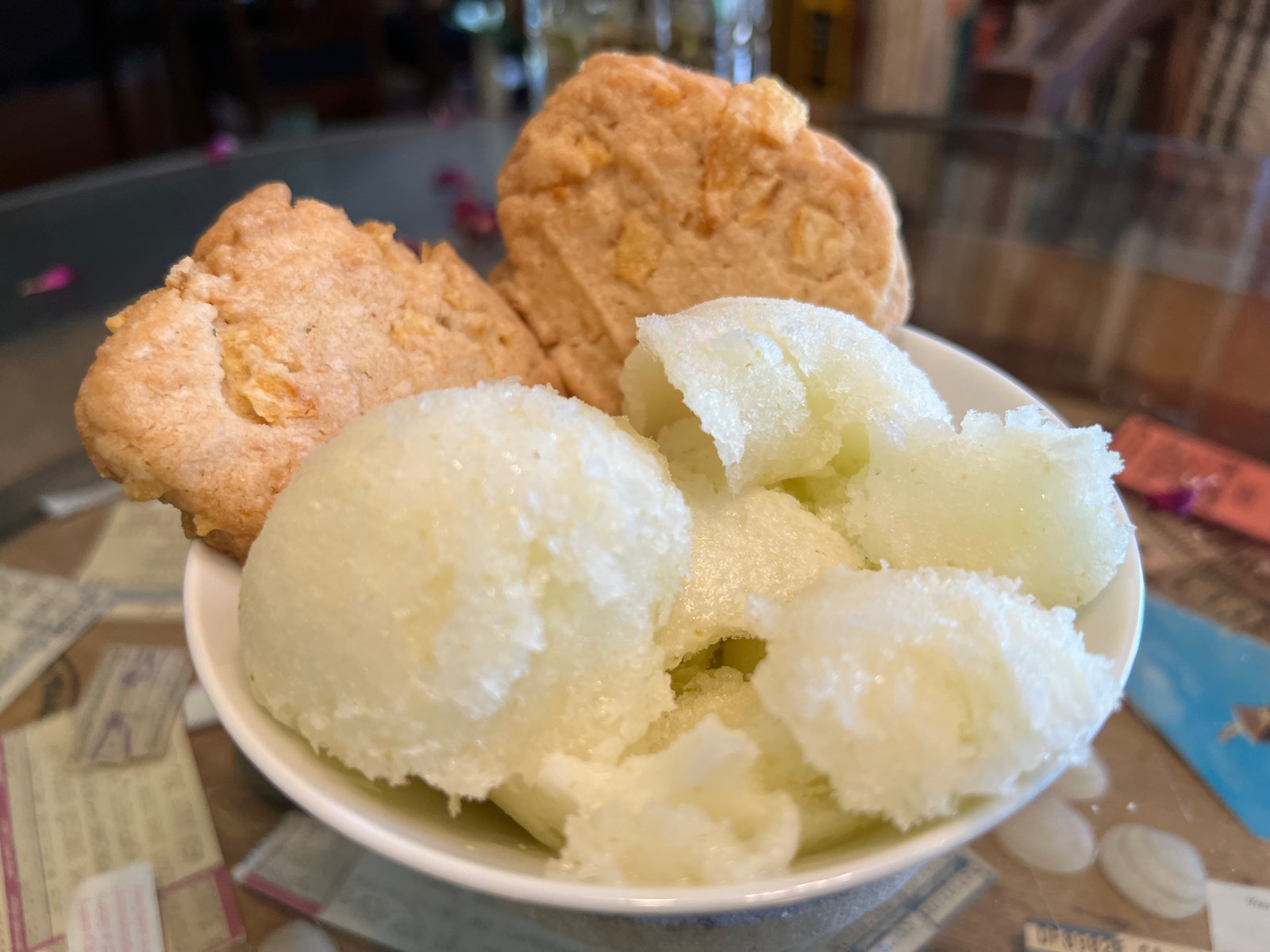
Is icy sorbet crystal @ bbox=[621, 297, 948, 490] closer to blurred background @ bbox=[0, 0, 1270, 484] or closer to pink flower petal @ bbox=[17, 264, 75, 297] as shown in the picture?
blurred background @ bbox=[0, 0, 1270, 484]

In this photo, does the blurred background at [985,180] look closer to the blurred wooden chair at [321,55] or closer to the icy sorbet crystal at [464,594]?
the icy sorbet crystal at [464,594]

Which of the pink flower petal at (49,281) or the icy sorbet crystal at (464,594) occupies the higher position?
the icy sorbet crystal at (464,594)

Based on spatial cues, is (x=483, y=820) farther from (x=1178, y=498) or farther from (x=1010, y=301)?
(x=1010, y=301)

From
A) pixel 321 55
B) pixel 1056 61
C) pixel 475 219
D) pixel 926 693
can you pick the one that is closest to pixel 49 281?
pixel 475 219

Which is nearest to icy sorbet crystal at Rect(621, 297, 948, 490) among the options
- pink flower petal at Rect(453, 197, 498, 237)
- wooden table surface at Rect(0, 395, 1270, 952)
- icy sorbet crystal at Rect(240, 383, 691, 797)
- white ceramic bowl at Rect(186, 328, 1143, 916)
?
icy sorbet crystal at Rect(240, 383, 691, 797)

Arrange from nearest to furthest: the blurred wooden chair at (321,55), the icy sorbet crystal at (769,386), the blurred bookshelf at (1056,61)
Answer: the icy sorbet crystal at (769,386)
the blurred bookshelf at (1056,61)
the blurred wooden chair at (321,55)

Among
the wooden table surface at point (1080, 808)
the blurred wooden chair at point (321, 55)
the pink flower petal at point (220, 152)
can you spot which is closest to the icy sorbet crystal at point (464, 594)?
the wooden table surface at point (1080, 808)

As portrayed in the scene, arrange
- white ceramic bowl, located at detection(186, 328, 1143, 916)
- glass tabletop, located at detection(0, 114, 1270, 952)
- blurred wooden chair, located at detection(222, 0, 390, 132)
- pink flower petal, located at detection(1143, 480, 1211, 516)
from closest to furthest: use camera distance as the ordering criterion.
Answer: white ceramic bowl, located at detection(186, 328, 1143, 916), glass tabletop, located at detection(0, 114, 1270, 952), pink flower petal, located at detection(1143, 480, 1211, 516), blurred wooden chair, located at detection(222, 0, 390, 132)
